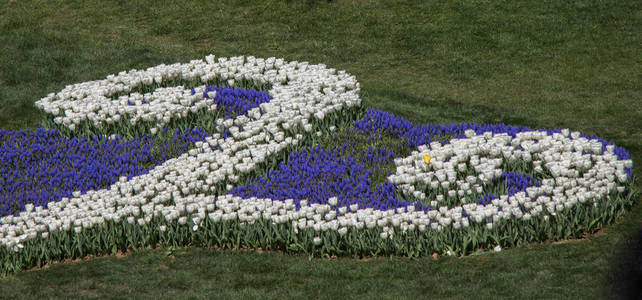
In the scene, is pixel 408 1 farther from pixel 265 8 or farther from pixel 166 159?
pixel 166 159

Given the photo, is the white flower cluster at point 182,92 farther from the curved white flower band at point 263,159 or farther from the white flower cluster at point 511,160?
the white flower cluster at point 511,160

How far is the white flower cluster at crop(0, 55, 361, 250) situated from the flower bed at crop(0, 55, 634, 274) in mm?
29

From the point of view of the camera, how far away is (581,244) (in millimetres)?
8109

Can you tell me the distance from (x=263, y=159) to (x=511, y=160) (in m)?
3.43

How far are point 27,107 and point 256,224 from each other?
6996 mm

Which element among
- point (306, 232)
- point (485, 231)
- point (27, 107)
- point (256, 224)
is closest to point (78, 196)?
point (256, 224)

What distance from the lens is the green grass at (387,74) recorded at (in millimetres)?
7629

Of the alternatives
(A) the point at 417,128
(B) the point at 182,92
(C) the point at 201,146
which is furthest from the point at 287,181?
(B) the point at 182,92

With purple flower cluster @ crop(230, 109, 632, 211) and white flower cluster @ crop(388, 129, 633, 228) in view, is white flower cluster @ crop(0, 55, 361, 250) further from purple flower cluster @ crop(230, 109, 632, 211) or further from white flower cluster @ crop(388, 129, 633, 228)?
white flower cluster @ crop(388, 129, 633, 228)

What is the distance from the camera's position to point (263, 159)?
10469 mm

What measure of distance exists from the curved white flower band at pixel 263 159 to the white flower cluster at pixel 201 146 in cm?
2

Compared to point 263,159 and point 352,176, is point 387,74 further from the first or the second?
point 352,176

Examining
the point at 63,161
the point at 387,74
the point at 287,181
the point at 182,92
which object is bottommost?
the point at 63,161

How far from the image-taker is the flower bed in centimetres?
843
